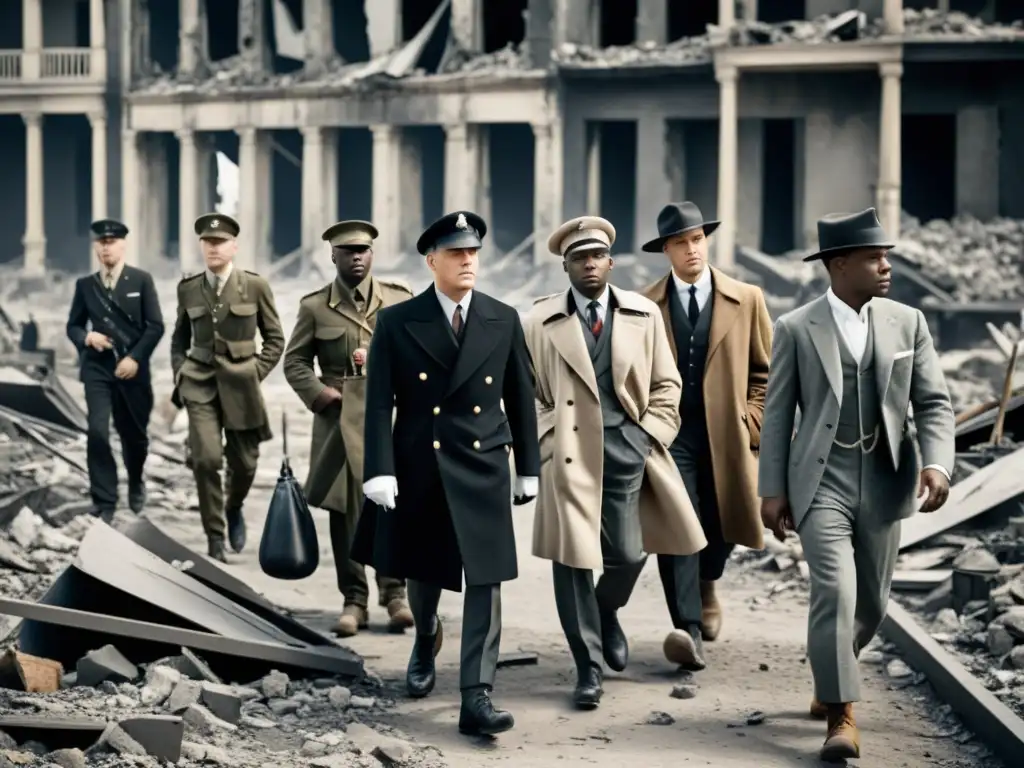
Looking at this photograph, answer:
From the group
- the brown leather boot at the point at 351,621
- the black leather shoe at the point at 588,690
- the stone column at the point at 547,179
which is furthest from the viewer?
the stone column at the point at 547,179

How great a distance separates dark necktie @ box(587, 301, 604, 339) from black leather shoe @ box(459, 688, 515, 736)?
5.84ft

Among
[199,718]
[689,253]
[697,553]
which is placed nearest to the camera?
[199,718]

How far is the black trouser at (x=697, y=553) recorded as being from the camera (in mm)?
8969

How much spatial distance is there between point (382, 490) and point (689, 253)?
2284mm

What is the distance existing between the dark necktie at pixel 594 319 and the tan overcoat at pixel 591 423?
8 centimetres

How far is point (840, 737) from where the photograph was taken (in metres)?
7.25

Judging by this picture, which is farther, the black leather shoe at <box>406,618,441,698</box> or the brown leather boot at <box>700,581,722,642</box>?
the brown leather boot at <box>700,581,722,642</box>

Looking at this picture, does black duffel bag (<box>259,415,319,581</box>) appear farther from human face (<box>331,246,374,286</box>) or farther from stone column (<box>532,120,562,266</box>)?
stone column (<box>532,120,562,266</box>)

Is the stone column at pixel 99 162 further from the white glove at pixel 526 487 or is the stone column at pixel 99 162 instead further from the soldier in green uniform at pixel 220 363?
the white glove at pixel 526 487

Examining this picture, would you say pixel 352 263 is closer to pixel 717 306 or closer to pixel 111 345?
pixel 717 306

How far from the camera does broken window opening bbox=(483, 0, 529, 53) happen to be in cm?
3281

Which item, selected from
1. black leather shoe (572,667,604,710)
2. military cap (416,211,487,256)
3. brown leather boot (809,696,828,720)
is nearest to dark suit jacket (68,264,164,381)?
military cap (416,211,487,256)

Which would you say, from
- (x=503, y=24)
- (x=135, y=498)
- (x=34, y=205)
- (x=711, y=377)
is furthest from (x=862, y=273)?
(x=34, y=205)

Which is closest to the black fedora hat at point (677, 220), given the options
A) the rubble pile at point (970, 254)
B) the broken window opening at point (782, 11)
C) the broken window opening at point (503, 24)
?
the rubble pile at point (970, 254)
